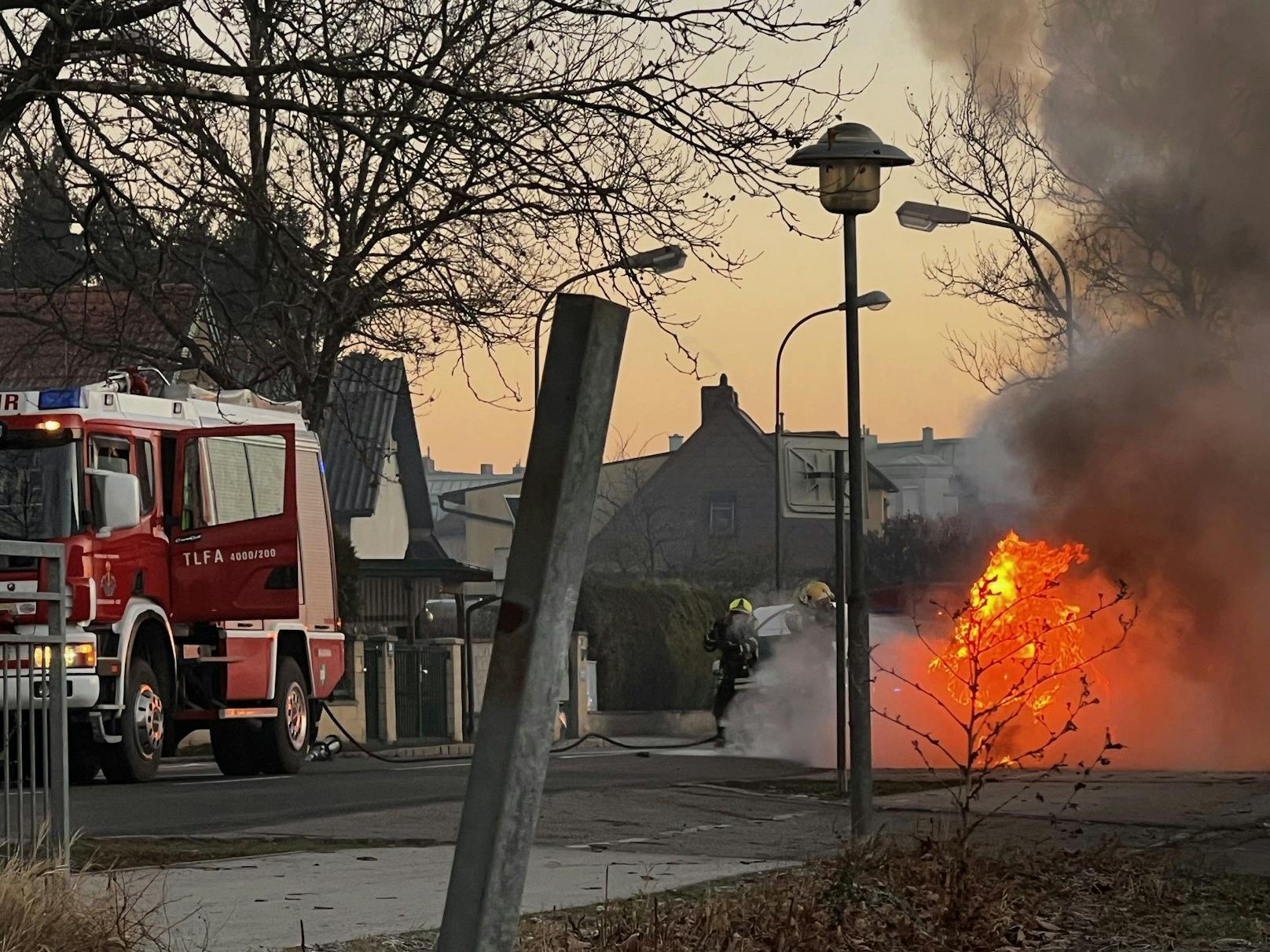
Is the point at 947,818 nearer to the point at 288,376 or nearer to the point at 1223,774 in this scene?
the point at 1223,774

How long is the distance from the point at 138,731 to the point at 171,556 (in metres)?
1.55

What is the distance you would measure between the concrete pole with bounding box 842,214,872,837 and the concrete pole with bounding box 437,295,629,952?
24.8 feet

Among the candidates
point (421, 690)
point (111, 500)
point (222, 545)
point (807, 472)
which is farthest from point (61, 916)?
point (421, 690)

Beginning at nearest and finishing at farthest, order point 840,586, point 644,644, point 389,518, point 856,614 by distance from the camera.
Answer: point 856,614
point 840,586
point 644,644
point 389,518

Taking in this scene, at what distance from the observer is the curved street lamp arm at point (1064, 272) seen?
2523 centimetres

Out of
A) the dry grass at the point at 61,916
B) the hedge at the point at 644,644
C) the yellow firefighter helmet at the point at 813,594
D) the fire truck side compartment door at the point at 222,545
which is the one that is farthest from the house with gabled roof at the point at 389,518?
the dry grass at the point at 61,916

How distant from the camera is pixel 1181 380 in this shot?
2292 cm

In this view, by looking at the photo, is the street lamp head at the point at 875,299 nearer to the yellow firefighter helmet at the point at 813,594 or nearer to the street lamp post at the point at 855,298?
the yellow firefighter helmet at the point at 813,594

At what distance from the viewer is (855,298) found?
11688 millimetres

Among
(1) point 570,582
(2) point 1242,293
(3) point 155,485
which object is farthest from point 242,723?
(1) point 570,582

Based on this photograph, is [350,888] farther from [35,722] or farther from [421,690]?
[421,690]

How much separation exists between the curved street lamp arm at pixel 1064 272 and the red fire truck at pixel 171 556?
9608mm

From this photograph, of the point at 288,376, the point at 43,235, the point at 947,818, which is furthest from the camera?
the point at 288,376

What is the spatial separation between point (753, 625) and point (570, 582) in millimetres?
22586
